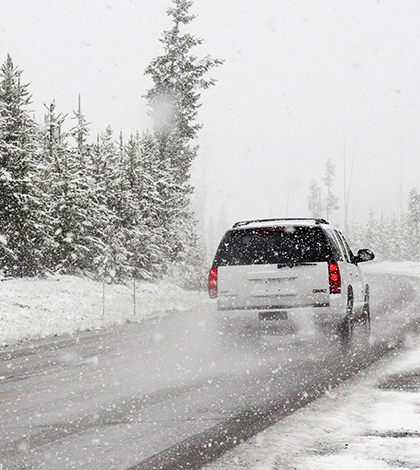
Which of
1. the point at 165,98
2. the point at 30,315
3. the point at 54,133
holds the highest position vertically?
the point at 165,98

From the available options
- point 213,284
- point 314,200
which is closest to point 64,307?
point 213,284

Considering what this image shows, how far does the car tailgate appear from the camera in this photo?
989 cm

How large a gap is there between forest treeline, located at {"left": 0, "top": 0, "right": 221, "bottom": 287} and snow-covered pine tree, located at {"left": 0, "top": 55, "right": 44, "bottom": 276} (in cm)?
3

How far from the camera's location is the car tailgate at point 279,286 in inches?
389

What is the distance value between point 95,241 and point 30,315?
8.70 m

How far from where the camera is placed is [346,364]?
29.2ft

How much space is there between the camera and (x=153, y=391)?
7121 millimetres

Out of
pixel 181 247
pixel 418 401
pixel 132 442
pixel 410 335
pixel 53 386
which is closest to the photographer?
pixel 132 442

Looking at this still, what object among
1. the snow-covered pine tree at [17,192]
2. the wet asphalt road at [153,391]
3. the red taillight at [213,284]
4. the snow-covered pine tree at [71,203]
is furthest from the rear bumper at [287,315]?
the snow-covered pine tree at [71,203]

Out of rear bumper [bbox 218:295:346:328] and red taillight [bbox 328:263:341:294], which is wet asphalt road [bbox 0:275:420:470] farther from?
red taillight [bbox 328:263:341:294]

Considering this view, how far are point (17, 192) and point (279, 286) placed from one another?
1346 cm

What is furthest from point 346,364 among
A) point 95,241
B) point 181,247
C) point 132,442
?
point 181,247

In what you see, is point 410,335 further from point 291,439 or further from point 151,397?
point 291,439

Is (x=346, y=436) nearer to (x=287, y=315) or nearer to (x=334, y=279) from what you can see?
(x=287, y=315)
